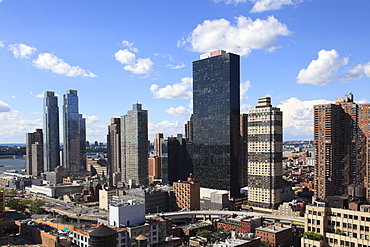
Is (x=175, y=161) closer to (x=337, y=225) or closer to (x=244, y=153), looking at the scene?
(x=244, y=153)

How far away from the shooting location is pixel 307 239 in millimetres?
56531

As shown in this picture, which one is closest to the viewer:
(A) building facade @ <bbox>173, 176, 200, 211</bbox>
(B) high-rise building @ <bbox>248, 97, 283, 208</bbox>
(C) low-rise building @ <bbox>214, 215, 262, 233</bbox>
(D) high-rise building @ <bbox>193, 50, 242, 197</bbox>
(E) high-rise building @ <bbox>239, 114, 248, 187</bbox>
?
(C) low-rise building @ <bbox>214, 215, 262, 233</bbox>

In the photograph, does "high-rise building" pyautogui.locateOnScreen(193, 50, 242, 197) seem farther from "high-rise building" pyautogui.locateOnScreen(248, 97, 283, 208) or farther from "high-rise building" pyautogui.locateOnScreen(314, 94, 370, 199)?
"high-rise building" pyautogui.locateOnScreen(314, 94, 370, 199)

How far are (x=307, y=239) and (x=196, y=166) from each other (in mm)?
116890

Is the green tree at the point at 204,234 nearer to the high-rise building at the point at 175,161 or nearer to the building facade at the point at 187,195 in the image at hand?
the building facade at the point at 187,195

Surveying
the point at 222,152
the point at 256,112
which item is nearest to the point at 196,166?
the point at 222,152

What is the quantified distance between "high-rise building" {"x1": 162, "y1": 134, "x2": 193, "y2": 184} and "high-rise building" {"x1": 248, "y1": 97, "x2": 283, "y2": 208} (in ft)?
191

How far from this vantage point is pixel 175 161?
194 m

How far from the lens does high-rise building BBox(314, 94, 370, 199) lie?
139m

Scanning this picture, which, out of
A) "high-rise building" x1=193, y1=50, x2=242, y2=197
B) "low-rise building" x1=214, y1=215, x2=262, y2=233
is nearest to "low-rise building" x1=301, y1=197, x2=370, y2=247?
"low-rise building" x1=214, y1=215, x2=262, y2=233

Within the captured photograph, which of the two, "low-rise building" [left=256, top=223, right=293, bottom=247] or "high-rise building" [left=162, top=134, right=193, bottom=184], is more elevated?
"high-rise building" [left=162, top=134, right=193, bottom=184]

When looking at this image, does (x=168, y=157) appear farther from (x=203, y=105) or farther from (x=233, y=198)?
(x=233, y=198)

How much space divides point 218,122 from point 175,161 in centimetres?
4358

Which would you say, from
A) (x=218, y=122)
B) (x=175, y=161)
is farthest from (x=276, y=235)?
(x=175, y=161)
